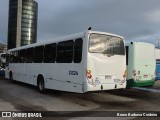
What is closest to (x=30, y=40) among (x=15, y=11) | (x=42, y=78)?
(x=15, y=11)

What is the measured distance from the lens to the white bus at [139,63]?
12.5 m

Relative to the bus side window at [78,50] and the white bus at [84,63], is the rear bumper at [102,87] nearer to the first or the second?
the white bus at [84,63]

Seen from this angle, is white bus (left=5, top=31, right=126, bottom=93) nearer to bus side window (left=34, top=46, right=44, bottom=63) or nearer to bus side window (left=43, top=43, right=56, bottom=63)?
bus side window (left=43, top=43, right=56, bottom=63)

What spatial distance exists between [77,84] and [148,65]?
5.10 m

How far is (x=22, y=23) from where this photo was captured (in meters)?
104

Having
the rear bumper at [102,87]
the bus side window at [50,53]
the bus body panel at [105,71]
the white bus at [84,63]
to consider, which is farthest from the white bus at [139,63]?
the bus side window at [50,53]

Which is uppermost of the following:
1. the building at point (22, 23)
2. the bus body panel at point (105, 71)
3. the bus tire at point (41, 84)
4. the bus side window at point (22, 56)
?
the building at point (22, 23)

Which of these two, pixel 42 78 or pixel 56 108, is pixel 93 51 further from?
pixel 42 78

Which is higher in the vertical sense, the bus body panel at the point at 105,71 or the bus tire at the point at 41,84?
the bus body panel at the point at 105,71

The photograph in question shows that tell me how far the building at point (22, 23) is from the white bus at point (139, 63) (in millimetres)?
91159

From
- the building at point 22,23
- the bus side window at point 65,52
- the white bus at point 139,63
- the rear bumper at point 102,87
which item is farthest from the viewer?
the building at point 22,23

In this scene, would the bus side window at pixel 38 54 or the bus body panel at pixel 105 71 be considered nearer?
the bus body panel at pixel 105 71

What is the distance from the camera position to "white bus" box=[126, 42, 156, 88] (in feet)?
41.0

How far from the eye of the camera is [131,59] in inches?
491
